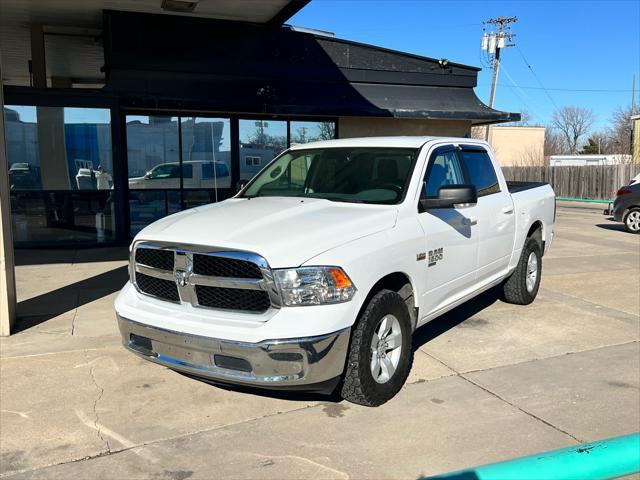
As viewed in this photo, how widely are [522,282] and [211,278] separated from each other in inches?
173

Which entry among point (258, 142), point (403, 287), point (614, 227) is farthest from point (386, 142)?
point (614, 227)

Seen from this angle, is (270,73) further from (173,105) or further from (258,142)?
(173,105)

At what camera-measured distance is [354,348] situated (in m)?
3.63

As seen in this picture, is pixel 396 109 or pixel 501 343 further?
pixel 396 109

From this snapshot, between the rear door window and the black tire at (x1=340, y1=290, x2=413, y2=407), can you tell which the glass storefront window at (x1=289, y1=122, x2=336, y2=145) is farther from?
the black tire at (x1=340, y1=290, x2=413, y2=407)

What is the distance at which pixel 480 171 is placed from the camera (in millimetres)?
5832

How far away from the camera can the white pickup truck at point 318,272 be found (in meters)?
3.37

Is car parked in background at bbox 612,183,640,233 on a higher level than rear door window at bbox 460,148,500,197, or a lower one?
lower

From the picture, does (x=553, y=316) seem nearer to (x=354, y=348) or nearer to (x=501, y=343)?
(x=501, y=343)

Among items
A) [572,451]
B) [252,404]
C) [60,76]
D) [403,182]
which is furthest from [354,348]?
[60,76]

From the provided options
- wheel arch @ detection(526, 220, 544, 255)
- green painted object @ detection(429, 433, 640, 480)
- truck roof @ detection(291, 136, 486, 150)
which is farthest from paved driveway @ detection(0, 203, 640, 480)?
green painted object @ detection(429, 433, 640, 480)

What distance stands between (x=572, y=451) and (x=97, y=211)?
11.2m

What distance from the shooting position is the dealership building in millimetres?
10828

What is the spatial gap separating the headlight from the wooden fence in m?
29.5
